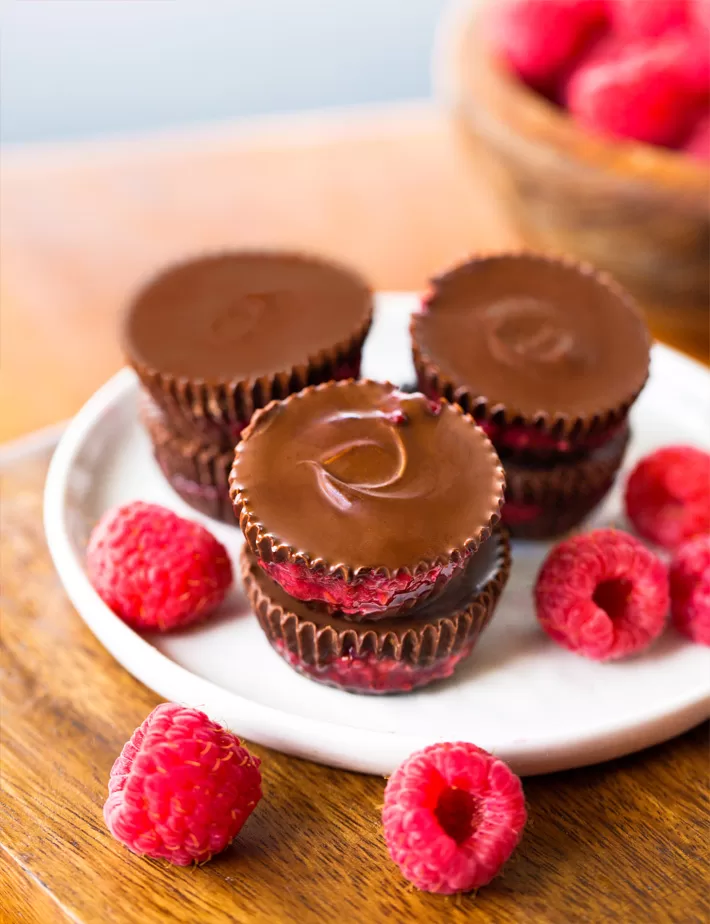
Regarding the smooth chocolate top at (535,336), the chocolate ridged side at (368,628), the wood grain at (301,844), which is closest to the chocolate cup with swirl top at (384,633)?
the chocolate ridged side at (368,628)

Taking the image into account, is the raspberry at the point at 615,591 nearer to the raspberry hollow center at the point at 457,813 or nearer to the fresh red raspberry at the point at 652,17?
the raspberry hollow center at the point at 457,813

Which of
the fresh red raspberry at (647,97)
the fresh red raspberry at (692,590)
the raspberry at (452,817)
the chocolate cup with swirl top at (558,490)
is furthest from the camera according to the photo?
the fresh red raspberry at (647,97)

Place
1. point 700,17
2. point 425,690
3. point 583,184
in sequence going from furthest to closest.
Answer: point 700,17, point 583,184, point 425,690

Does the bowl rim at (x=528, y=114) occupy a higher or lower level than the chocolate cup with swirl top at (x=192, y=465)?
higher

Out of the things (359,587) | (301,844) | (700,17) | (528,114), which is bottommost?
(301,844)

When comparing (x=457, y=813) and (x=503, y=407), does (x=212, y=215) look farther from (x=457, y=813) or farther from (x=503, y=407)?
(x=457, y=813)

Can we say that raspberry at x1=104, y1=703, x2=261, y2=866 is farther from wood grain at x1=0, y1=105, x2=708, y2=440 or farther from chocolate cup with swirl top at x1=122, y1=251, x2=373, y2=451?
wood grain at x1=0, y1=105, x2=708, y2=440

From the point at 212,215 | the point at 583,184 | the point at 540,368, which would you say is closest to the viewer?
the point at 540,368

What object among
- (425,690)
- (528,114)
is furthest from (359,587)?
(528,114)
